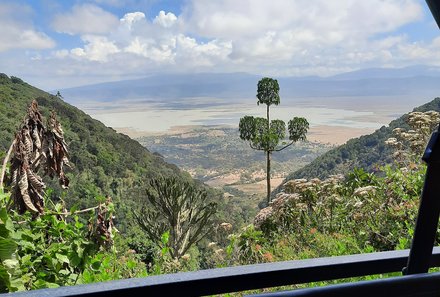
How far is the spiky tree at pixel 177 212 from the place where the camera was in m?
3.42

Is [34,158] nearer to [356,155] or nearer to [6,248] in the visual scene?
Result: [6,248]

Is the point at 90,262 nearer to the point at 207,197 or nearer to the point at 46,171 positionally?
the point at 46,171

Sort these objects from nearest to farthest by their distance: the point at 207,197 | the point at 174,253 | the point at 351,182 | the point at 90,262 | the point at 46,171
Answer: the point at 90,262 < the point at 46,171 < the point at 351,182 < the point at 174,253 < the point at 207,197

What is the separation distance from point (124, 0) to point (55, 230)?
69.4 inches

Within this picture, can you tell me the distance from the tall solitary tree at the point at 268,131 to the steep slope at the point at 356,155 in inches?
10.6

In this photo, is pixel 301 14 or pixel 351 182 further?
pixel 351 182

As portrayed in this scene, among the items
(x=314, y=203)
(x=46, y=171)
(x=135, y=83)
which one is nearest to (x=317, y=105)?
(x=314, y=203)

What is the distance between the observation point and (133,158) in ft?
12.8

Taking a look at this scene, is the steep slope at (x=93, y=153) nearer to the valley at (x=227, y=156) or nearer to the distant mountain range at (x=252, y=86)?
the valley at (x=227, y=156)

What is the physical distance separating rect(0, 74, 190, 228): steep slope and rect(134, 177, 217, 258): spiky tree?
19cm

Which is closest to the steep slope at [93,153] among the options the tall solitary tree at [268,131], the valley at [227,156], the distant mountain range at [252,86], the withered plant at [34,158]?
the valley at [227,156]

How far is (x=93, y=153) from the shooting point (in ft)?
11.5

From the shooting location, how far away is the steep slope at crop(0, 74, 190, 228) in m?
2.84

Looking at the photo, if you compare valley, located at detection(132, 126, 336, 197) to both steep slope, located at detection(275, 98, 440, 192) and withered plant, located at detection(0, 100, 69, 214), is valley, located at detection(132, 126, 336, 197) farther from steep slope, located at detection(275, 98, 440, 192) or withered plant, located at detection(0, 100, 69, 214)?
withered plant, located at detection(0, 100, 69, 214)
